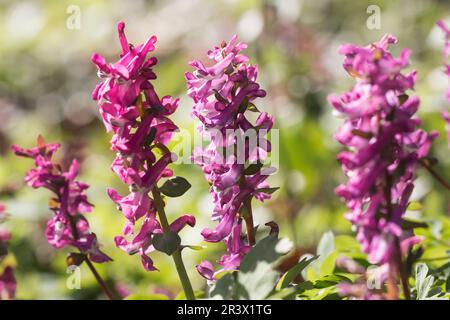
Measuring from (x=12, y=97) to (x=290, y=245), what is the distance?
254 inches

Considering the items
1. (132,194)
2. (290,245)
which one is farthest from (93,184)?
(290,245)

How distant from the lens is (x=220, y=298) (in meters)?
1.68

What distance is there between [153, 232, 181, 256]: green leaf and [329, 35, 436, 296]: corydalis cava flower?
1.57 ft

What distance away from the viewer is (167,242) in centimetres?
182

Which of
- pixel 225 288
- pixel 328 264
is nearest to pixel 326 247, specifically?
pixel 328 264

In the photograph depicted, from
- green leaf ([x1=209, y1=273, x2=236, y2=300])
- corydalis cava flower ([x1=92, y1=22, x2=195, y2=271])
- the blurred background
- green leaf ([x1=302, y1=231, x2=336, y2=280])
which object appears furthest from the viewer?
the blurred background

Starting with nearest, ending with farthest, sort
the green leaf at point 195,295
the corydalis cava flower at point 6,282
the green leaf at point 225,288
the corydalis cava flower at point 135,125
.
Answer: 1. the green leaf at point 225,288
2. the corydalis cava flower at point 135,125
3. the green leaf at point 195,295
4. the corydalis cava flower at point 6,282

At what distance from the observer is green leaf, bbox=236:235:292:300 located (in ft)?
5.19

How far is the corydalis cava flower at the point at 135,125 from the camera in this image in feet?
5.83

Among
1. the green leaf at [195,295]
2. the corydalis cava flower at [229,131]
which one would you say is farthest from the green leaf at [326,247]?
the corydalis cava flower at [229,131]

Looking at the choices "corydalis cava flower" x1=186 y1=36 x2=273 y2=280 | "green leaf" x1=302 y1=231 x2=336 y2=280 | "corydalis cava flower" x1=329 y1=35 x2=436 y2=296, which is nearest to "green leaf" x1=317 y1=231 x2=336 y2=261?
"green leaf" x1=302 y1=231 x2=336 y2=280

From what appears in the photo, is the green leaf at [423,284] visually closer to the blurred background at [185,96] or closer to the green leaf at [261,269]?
the green leaf at [261,269]

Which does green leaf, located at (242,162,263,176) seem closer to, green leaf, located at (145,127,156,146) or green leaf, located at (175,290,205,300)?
green leaf, located at (145,127,156,146)

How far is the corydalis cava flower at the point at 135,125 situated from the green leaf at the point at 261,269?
31 centimetres
